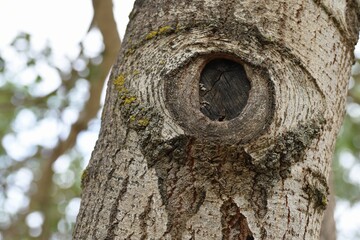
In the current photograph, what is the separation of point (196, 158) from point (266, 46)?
221 millimetres

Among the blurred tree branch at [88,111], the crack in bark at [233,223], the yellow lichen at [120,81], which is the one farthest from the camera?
the blurred tree branch at [88,111]

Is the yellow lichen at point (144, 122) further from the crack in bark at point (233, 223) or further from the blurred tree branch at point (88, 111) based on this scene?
the blurred tree branch at point (88, 111)

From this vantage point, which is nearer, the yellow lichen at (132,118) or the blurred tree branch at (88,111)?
the yellow lichen at (132,118)

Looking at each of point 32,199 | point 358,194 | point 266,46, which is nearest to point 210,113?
point 266,46

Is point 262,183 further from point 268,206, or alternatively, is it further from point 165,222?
point 165,222

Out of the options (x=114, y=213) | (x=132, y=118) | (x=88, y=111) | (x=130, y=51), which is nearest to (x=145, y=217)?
(x=114, y=213)

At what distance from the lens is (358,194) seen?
18.4 feet

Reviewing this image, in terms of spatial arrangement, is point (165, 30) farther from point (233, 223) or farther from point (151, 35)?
point (233, 223)

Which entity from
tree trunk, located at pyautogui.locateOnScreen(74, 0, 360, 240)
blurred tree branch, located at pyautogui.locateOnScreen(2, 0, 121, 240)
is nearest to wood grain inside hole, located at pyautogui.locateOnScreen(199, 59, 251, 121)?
tree trunk, located at pyautogui.locateOnScreen(74, 0, 360, 240)

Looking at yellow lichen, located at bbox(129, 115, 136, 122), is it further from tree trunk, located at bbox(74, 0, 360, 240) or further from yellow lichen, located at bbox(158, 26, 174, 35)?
yellow lichen, located at bbox(158, 26, 174, 35)

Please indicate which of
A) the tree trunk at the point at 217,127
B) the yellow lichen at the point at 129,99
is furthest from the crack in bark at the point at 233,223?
the yellow lichen at the point at 129,99

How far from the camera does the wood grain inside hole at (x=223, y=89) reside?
0.91 m

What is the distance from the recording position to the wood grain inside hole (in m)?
0.91

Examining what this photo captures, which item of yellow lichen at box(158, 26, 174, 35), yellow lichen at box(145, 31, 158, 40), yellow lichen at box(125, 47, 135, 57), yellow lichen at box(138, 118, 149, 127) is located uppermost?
yellow lichen at box(158, 26, 174, 35)
